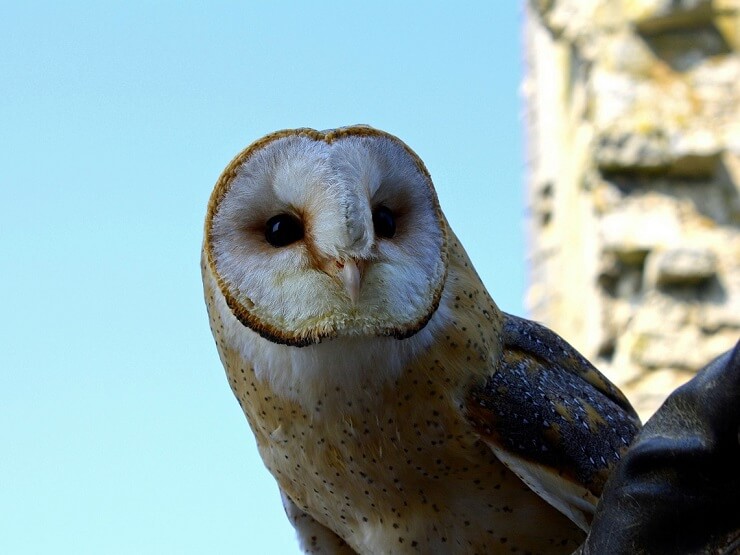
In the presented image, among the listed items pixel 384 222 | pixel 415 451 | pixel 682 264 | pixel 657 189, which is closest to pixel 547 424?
pixel 415 451

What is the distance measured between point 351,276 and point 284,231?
0.17m

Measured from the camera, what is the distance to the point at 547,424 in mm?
1802

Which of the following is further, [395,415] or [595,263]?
[595,263]

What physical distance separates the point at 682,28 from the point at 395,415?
5.19 meters

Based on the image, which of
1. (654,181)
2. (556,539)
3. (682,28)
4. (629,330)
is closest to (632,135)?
(654,181)

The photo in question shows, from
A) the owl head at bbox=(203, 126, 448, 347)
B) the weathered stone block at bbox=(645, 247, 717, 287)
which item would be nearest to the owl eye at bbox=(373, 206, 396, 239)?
the owl head at bbox=(203, 126, 448, 347)

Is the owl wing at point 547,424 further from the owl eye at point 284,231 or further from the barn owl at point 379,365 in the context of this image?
the owl eye at point 284,231

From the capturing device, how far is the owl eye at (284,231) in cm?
164

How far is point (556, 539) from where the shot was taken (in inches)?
71.1

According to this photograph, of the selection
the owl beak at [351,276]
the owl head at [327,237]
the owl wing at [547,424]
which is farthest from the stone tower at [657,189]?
the owl beak at [351,276]

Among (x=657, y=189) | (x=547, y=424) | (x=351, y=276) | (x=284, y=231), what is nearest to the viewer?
(x=351, y=276)

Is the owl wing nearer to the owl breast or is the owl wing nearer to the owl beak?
the owl breast

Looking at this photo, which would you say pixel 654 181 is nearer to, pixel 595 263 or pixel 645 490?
pixel 595 263

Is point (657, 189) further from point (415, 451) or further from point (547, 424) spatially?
point (415, 451)
